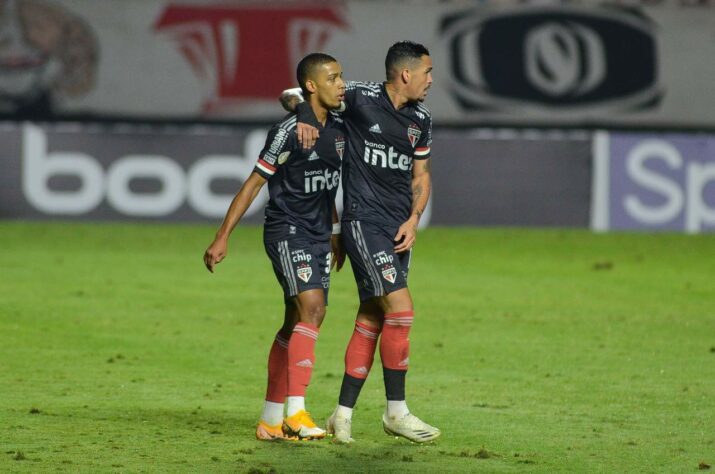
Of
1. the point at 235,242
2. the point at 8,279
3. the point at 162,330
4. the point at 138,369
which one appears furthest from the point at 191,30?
the point at 138,369

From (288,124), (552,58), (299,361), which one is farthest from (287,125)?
(552,58)

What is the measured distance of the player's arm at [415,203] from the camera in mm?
7281

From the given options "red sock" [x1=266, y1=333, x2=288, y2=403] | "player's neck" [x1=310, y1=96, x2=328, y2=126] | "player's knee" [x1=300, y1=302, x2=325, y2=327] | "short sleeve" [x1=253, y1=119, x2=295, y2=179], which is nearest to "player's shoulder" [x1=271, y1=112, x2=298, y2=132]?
"short sleeve" [x1=253, y1=119, x2=295, y2=179]

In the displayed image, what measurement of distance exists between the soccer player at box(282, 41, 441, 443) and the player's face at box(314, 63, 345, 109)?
0.40 ft

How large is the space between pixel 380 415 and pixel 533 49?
47.3 feet

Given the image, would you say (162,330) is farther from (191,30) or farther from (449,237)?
(191,30)

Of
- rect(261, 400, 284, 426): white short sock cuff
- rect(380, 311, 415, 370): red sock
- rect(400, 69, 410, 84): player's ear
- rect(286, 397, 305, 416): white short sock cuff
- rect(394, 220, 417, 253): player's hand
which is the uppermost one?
rect(400, 69, 410, 84): player's ear

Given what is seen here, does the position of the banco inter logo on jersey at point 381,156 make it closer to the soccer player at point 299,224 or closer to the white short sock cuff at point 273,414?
the soccer player at point 299,224

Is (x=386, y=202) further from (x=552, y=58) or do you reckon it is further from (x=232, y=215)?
(x=552, y=58)

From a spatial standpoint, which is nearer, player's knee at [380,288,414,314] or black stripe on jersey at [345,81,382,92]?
player's knee at [380,288,414,314]

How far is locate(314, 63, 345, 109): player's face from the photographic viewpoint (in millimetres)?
7082

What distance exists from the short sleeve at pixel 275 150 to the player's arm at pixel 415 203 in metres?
0.73

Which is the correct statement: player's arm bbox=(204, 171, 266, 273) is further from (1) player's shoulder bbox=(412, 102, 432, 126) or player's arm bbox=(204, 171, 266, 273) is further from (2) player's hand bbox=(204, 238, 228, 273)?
(1) player's shoulder bbox=(412, 102, 432, 126)

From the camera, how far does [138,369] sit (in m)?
9.26
